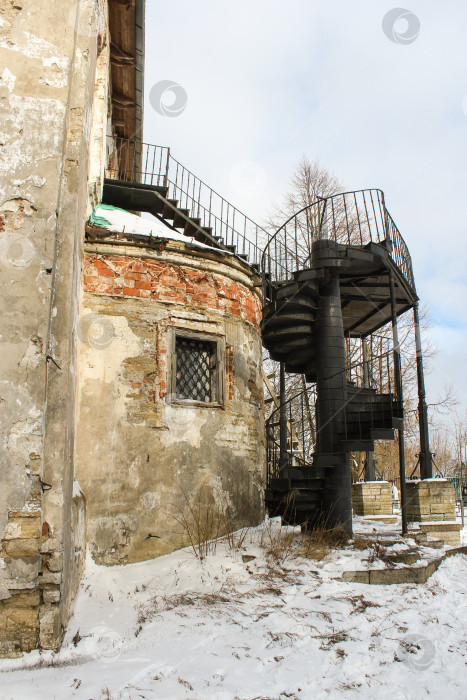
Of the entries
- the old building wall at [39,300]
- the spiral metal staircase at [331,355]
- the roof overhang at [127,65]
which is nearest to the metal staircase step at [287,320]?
the spiral metal staircase at [331,355]

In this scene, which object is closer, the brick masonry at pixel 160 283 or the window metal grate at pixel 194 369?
the brick masonry at pixel 160 283

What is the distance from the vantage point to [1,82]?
220 inches

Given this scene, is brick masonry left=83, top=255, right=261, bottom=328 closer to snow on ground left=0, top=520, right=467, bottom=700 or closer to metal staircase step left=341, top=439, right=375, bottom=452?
metal staircase step left=341, top=439, right=375, bottom=452

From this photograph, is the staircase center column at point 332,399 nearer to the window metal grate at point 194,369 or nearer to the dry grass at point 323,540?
the dry grass at point 323,540

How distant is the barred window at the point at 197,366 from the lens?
8.37m

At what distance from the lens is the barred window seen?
837 centimetres

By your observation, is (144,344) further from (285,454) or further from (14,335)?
(285,454)

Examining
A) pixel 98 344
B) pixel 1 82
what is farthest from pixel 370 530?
pixel 1 82

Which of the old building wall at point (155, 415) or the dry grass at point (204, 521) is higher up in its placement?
the old building wall at point (155, 415)

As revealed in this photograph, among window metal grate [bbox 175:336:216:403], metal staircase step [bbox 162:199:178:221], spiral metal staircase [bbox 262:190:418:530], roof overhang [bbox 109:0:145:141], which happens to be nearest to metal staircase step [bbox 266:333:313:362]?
spiral metal staircase [bbox 262:190:418:530]

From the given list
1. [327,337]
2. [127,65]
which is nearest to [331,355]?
[327,337]

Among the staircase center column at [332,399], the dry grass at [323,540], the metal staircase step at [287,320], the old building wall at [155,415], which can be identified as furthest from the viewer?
the metal staircase step at [287,320]

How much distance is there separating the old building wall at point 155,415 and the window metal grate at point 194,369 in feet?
0.79

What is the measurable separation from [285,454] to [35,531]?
624 cm
